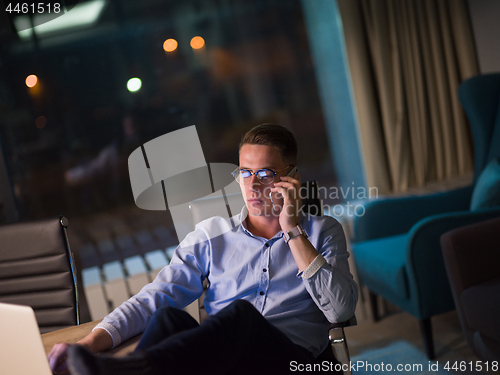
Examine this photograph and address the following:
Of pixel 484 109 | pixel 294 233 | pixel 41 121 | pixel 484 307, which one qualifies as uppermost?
pixel 41 121

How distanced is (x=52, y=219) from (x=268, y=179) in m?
0.87

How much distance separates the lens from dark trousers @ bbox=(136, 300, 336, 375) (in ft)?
3.00

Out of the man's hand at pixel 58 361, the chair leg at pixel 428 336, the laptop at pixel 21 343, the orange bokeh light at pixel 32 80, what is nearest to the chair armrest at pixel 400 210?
the chair leg at pixel 428 336

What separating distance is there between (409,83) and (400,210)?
991mm

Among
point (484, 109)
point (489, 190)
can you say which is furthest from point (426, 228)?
point (484, 109)

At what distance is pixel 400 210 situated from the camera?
2.60 m

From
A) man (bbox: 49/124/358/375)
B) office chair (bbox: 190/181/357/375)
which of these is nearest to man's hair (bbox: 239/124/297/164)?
man (bbox: 49/124/358/375)

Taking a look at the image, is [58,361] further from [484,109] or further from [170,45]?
[170,45]

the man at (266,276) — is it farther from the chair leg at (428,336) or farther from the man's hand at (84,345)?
the chair leg at (428,336)

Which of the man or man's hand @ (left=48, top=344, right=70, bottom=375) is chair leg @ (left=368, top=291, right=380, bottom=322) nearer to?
the man

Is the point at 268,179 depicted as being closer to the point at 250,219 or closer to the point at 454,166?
the point at 250,219

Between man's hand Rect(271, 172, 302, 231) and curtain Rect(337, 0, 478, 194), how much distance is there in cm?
190

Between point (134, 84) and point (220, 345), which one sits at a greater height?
point (134, 84)

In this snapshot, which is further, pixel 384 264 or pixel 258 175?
pixel 384 264
